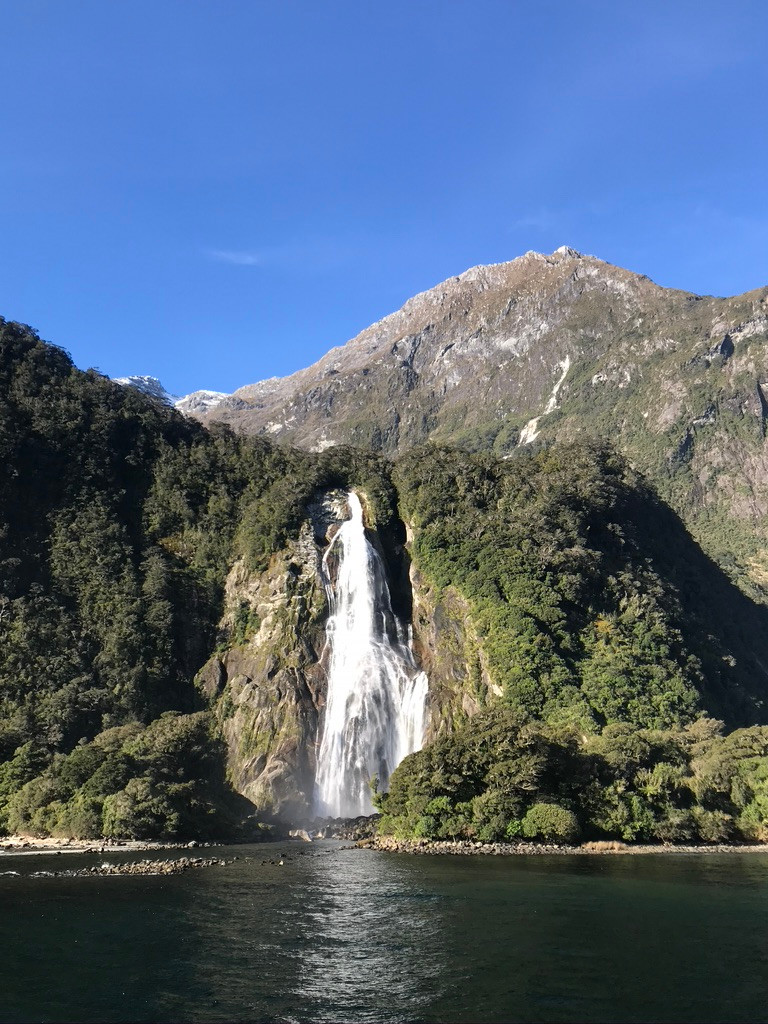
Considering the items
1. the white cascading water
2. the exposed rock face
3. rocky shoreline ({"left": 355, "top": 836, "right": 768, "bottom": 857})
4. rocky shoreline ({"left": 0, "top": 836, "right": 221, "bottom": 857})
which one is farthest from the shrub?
the exposed rock face

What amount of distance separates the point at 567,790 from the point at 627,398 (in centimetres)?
12829

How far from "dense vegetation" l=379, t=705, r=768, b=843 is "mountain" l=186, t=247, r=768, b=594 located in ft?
228

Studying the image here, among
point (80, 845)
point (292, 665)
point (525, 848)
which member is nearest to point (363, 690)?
point (292, 665)

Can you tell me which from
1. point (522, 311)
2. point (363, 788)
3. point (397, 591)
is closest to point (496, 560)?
point (397, 591)

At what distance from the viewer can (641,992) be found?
19.0 metres

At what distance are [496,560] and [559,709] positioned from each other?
51.5 ft

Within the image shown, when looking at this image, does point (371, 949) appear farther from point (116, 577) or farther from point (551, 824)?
point (116, 577)

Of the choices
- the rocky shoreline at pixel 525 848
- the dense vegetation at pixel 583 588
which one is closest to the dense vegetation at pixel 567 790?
the rocky shoreline at pixel 525 848

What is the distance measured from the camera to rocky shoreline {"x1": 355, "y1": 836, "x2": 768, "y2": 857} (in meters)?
41.0

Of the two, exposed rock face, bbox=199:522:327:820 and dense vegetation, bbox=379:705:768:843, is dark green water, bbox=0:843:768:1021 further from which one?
exposed rock face, bbox=199:522:327:820

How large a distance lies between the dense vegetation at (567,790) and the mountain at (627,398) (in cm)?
6952

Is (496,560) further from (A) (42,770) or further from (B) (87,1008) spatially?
(B) (87,1008)

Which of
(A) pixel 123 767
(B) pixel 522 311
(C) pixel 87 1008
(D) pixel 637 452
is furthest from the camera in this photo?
(B) pixel 522 311

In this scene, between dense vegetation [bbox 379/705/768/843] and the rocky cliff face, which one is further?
the rocky cliff face
